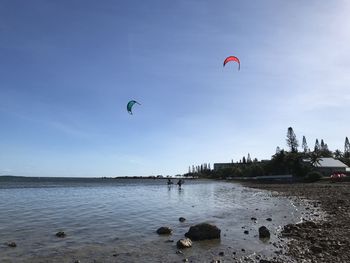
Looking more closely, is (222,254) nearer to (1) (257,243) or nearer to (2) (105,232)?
(1) (257,243)

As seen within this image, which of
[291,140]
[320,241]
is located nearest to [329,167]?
[291,140]

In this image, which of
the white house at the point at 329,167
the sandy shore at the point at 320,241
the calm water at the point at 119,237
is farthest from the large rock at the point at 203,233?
the white house at the point at 329,167

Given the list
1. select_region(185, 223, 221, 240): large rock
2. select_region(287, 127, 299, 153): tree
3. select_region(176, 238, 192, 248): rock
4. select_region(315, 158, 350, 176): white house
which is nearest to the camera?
select_region(176, 238, 192, 248): rock

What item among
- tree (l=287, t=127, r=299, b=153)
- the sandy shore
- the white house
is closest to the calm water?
the sandy shore

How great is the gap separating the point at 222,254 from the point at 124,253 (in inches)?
166

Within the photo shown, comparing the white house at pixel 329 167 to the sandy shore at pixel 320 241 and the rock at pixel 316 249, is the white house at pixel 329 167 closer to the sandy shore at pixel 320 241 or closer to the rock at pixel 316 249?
the sandy shore at pixel 320 241

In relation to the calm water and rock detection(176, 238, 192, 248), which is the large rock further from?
rock detection(176, 238, 192, 248)

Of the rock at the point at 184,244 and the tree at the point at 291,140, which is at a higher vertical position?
the tree at the point at 291,140

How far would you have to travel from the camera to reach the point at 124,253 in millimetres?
16016

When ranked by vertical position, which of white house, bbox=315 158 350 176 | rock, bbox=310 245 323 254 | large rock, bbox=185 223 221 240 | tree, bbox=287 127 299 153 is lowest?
rock, bbox=310 245 323 254

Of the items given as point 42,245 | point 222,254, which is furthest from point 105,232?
point 222,254

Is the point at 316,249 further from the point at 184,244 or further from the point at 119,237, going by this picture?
the point at 119,237

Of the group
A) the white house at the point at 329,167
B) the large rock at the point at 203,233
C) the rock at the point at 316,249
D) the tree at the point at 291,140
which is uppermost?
the tree at the point at 291,140

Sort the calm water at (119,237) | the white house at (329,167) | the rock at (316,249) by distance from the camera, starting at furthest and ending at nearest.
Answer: the white house at (329,167)
the calm water at (119,237)
the rock at (316,249)
